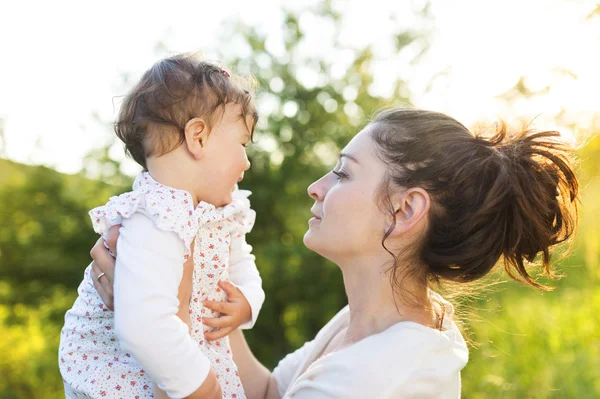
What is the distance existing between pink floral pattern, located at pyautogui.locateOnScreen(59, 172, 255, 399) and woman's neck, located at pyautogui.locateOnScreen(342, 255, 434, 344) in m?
0.40

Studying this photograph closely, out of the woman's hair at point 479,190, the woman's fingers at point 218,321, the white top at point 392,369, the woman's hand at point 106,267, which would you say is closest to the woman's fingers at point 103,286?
the woman's hand at point 106,267

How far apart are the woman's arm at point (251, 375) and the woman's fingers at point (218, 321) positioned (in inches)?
9.8

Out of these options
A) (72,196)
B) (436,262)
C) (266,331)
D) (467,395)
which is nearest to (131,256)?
(436,262)

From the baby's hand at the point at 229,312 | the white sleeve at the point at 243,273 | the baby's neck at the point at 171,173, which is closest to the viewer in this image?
the baby's neck at the point at 171,173

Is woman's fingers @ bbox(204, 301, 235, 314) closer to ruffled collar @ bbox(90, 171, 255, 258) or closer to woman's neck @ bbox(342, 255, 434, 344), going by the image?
ruffled collar @ bbox(90, 171, 255, 258)

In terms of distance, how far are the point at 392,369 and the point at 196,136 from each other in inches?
34.0

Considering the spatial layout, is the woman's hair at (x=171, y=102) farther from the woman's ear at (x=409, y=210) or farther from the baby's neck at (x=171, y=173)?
the woman's ear at (x=409, y=210)

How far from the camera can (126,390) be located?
184cm

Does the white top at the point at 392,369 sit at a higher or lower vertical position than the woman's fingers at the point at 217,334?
higher

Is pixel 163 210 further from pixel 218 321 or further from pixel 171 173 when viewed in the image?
pixel 218 321

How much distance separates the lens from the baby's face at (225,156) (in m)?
1.92

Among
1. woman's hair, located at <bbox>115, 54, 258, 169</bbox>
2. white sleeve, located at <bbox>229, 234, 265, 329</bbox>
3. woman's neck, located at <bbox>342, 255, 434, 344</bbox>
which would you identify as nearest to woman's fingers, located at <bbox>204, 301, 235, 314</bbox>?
white sleeve, located at <bbox>229, 234, 265, 329</bbox>

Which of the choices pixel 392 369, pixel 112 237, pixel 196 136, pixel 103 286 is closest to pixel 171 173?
pixel 196 136

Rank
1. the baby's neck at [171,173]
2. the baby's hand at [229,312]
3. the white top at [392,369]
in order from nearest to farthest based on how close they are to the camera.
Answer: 1. the white top at [392,369]
2. the baby's neck at [171,173]
3. the baby's hand at [229,312]
